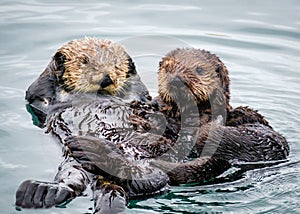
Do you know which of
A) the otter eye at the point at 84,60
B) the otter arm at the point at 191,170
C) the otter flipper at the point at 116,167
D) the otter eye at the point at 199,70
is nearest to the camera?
the otter flipper at the point at 116,167

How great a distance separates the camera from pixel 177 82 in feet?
15.6

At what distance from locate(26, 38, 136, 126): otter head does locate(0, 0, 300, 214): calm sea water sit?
1.03 ft

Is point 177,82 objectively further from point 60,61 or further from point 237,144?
point 60,61

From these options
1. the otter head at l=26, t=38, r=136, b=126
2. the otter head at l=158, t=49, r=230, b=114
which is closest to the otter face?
the otter head at l=158, t=49, r=230, b=114

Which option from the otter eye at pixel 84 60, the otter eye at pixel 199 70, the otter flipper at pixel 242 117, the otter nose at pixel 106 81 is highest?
the otter eye at pixel 199 70

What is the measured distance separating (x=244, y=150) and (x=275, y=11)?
516cm

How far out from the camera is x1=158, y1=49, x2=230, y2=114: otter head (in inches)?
191

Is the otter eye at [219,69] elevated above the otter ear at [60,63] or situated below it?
above

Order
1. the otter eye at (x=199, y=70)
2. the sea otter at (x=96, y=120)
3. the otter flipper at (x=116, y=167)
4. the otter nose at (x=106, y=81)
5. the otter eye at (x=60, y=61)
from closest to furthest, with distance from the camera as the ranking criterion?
the sea otter at (x=96, y=120)
the otter flipper at (x=116, y=167)
the otter eye at (x=199, y=70)
the otter nose at (x=106, y=81)
the otter eye at (x=60, y=61)

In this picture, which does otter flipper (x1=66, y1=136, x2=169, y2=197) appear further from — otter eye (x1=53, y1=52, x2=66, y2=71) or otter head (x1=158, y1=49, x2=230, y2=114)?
otter eye (x1=53, y1=52, x2=66, y2=71)

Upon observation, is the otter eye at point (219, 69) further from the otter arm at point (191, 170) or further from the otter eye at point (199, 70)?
the otter arm at point (191, 170)

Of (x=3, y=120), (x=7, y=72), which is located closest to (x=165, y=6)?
(x=7, y=72)

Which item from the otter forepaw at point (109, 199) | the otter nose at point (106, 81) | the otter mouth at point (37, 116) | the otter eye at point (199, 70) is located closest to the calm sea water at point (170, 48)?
the otter mouth at point (37, 116)

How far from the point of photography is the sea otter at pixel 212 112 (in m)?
4.52
